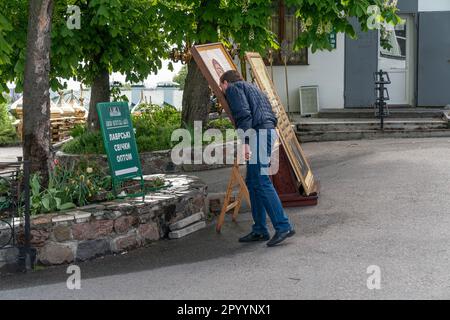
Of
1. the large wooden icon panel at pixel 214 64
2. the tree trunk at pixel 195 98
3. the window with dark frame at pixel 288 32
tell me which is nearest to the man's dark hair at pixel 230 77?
the large wooden icon panel at pixel 214 64

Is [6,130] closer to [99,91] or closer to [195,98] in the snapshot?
[99,91]

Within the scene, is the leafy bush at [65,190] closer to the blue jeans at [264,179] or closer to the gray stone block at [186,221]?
the gray stone block at [186,221]

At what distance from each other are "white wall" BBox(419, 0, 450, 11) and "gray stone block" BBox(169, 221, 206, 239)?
36.7ft

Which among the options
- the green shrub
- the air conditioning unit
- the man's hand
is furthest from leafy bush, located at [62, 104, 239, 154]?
the man's hand

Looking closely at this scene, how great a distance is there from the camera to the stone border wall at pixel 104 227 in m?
7.26

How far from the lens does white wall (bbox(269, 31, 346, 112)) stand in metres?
18.1

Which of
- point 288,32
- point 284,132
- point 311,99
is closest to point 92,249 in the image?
point 284,132

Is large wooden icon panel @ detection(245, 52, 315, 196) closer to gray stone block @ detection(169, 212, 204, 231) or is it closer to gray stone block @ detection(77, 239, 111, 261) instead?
gray stone block @ detection(169, 212, 204, 231)

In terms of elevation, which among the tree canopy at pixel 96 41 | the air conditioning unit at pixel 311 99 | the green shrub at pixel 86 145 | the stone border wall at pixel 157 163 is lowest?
the stone border wall at pixel 157 163

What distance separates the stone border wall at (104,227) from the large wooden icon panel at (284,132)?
5.02 ft

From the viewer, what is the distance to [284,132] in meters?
9.27

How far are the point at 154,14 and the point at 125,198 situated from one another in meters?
5.22
